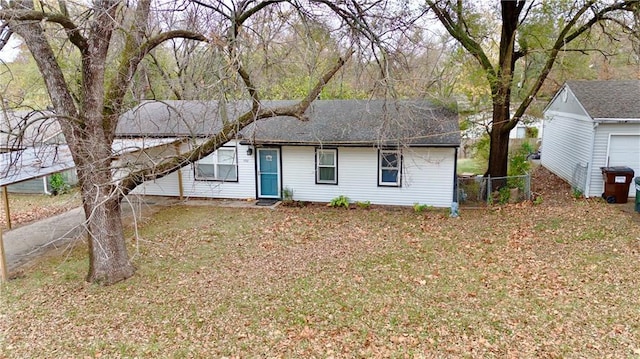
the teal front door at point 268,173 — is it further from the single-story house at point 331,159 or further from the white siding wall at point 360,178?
the white siding wall at point 360,178

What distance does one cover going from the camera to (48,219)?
1323 cm

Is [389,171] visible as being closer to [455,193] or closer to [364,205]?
[364,205]

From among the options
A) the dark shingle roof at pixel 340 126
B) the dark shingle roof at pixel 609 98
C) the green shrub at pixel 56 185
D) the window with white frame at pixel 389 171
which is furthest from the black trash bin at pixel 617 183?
the green shrub at pixel 56 185

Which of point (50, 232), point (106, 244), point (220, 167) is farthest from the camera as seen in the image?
point (220, 167)

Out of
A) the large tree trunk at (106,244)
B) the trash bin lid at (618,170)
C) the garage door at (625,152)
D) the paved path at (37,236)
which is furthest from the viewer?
the garage door at (625,152)

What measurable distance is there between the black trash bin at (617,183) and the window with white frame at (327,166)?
324 inches

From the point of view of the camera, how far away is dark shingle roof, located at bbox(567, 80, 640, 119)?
12.8m

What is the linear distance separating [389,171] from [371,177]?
2.03 feet

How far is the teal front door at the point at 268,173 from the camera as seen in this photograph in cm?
1454

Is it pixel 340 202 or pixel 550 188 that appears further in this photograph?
pixel 550 188

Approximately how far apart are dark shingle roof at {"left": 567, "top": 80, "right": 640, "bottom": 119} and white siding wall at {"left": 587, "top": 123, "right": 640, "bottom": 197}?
0.40 metres

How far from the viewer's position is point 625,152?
1296cm

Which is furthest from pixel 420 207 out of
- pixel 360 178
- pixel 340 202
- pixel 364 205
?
pixel 340 202

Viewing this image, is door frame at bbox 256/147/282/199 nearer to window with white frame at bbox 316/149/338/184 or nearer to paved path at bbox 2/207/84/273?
window with white frame at bbox 316/149/338/184
